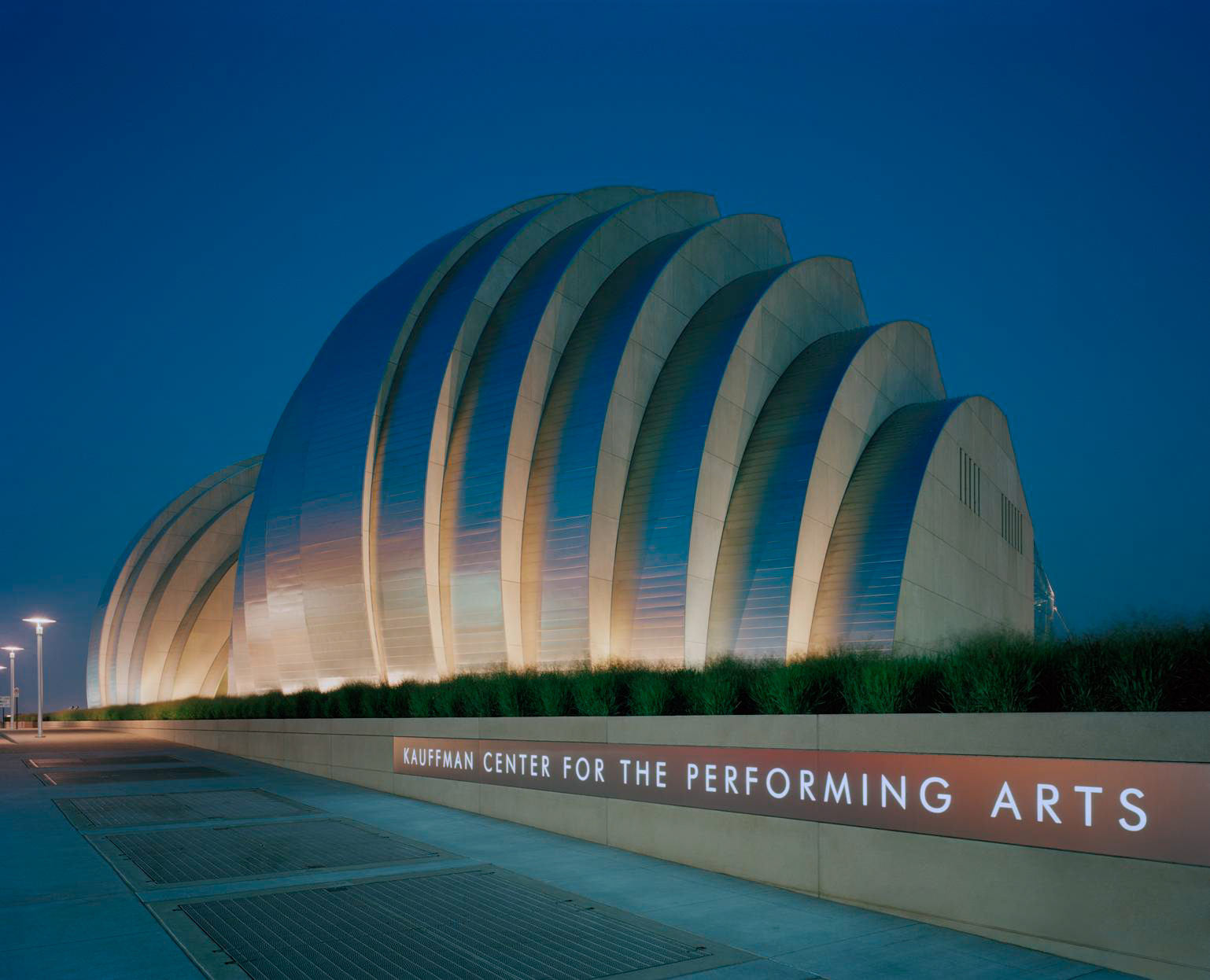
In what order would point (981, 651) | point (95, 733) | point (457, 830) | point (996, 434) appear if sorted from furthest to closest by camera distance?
point (95, 733)
point (996, 434)
point (457, 830)
point (981, 651)

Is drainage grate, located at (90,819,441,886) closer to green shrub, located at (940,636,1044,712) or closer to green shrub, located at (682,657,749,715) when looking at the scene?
green shrub, located at (682,657,749,715)

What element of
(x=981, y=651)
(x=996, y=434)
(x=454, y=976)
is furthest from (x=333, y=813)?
(x=996, y=434)

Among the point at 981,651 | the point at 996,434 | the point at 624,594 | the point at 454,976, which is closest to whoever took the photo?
the point at 454,976

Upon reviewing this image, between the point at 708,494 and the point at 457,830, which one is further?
the point at 708,494

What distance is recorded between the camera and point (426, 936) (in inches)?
291

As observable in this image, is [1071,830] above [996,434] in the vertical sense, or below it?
below

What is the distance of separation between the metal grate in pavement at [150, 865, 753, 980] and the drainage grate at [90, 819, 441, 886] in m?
1.12

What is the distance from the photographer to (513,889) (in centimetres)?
901

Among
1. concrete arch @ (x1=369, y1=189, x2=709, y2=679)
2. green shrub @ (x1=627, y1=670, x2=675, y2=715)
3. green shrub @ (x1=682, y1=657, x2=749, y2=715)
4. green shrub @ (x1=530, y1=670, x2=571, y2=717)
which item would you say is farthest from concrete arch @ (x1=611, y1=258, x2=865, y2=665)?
green shrub @ (x1=682, y1=657, x2=749, y2=715)

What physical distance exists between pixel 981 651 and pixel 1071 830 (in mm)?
2041

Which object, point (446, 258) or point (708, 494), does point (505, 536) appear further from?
point (446, 258)

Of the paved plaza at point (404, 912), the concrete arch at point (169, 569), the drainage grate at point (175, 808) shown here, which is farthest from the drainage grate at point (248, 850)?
the concrete arch at point (169, 569)

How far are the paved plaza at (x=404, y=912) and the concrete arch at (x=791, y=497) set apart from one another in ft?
32.1

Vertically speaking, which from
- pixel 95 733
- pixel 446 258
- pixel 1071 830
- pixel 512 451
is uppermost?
pixel 446 258
